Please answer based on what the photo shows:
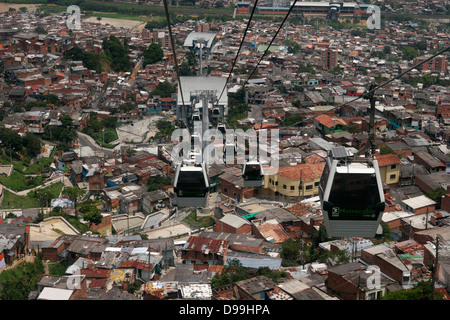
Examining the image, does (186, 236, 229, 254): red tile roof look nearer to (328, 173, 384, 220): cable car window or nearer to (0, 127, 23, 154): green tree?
(328, 173, 384, 220): cable car window

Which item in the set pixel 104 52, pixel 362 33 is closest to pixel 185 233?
pixel 104 52

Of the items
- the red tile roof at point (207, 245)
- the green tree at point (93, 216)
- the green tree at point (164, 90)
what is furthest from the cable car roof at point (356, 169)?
the green tree at point (164, 90)

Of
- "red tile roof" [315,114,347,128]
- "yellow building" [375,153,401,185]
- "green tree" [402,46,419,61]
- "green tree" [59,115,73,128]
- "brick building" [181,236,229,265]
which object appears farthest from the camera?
"green tree" [402,46,419,61]

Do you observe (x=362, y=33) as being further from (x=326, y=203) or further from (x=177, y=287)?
(x=326, y=203)
